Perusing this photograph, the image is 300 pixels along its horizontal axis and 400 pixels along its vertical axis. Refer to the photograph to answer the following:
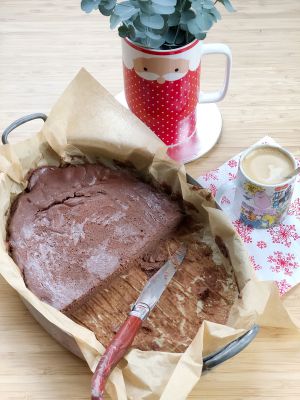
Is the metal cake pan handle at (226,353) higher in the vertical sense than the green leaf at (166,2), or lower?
lower

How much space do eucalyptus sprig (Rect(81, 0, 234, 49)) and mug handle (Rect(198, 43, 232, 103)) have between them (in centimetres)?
8

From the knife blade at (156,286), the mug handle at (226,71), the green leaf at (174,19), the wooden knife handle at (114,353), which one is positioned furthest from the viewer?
the mug handle at (226,71)

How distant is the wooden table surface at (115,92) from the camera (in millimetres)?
919

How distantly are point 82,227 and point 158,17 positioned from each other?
0.36 metres

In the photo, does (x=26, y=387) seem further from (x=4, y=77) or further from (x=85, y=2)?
(x=4, y=77)

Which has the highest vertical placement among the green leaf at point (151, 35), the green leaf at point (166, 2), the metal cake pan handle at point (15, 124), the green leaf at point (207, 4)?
the green leaf at point (166, 2)

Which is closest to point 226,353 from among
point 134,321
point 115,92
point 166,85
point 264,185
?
point 134,321

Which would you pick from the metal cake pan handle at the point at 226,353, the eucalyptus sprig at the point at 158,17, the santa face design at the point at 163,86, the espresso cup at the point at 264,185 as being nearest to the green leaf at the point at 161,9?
the eucalyptus sprig at the point at 158,17

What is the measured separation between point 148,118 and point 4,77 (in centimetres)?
39

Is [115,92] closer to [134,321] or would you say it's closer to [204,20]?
[204,20]

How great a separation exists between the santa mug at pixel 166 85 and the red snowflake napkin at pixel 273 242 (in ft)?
0.39

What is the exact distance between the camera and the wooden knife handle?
0.77m

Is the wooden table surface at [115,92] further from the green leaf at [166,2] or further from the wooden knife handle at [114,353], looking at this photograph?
the green leaf at [166,2]

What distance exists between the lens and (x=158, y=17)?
0.95 metres
